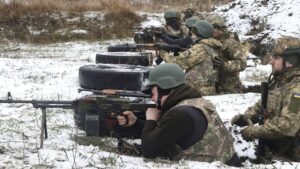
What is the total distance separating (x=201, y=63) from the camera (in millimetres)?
7926

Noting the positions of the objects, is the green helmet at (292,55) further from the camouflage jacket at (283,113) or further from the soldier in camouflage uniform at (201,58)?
the soldier in camouflage uniform at (201,58)

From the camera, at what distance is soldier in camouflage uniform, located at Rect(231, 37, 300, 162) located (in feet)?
15.5

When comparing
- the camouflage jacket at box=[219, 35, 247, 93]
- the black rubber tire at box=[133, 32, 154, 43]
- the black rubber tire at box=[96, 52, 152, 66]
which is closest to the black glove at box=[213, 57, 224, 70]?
the camouflage jacket at box=[219, 35, 247, 93]

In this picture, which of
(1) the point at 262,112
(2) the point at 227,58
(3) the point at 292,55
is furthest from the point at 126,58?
(3) the point at 292,55

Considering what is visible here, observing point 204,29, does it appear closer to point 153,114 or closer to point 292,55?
point 292,55

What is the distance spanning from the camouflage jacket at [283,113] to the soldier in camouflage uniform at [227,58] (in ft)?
9.80

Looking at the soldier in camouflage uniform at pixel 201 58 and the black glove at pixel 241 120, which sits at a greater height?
the soldier in camouflage uniform at pixel 201 58

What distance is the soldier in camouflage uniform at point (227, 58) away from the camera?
8.23m

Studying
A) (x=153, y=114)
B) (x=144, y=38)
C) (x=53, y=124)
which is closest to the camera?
(x=153, y=114)

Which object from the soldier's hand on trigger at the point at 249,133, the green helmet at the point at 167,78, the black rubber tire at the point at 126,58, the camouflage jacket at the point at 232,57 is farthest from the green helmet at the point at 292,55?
the black rubber tire at the point at 126,58

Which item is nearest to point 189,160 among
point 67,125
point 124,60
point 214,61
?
point 67,125

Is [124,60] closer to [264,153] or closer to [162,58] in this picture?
[162,58]

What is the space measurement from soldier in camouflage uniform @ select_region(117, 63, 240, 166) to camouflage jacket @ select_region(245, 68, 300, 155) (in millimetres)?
624

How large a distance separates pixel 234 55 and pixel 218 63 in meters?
0.54
